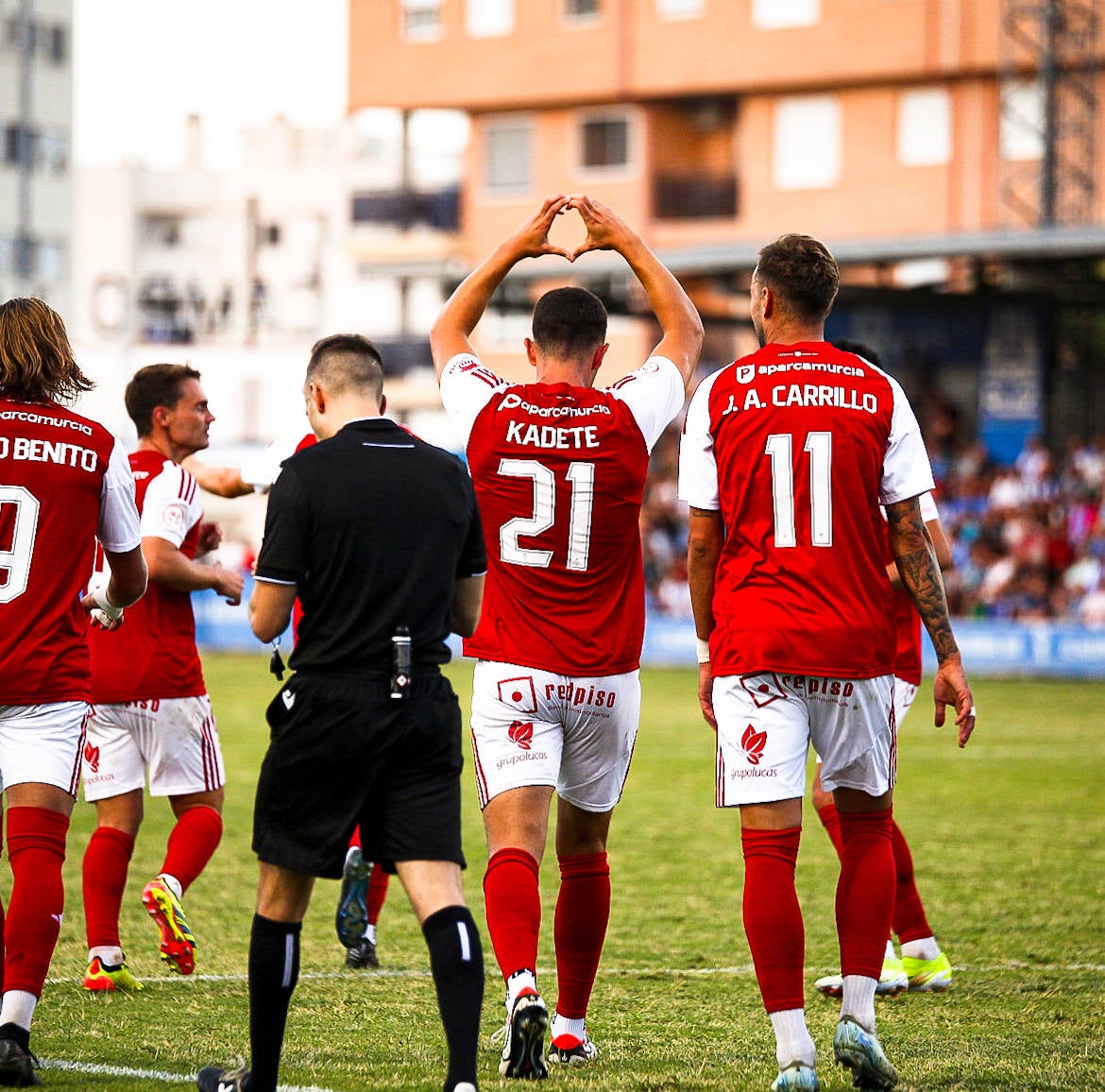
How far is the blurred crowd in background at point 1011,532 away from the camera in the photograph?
86.2 feet

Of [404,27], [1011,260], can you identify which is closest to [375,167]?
[404,27]

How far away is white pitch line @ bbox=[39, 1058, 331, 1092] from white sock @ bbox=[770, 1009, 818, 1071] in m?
1.32

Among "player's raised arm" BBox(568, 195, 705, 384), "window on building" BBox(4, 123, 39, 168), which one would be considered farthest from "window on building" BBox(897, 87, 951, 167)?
"player's raised arm" BBox(568, 195, 705, 384)

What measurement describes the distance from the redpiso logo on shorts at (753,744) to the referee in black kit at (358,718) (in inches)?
40.3

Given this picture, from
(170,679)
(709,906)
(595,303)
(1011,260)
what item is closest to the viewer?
(595,303)

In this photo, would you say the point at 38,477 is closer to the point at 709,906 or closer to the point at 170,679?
the point at 170,679

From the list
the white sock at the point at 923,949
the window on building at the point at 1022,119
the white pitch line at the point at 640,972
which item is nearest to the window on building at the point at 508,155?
the window on building at the point at 1022,119

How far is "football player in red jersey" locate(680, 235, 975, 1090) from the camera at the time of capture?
5.45m

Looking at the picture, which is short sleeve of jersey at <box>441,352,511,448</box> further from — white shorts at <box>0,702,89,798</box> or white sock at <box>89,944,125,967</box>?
white sock at <box>89,944,125,967</box>

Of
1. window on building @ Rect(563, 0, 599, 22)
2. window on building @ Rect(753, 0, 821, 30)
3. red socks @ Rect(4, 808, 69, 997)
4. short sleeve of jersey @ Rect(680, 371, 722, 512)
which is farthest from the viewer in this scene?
window on building @ Rect(563, 0, 599, 22)

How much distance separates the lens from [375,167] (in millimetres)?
67312

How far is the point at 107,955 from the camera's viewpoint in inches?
279

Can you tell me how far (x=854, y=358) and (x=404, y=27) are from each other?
3815 cm

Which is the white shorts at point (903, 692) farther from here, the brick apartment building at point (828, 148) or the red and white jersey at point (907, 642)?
the brick apartment building at point (828, 148)
